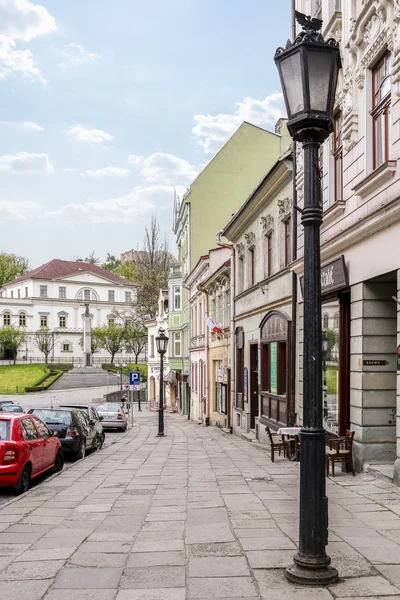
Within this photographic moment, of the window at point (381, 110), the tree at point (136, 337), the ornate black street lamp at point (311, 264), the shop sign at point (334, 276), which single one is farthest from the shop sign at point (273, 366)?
the tree at point (136, 337)

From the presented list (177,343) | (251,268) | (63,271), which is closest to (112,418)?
(251,268)

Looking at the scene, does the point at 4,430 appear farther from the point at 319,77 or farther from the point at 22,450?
the point at 319,77

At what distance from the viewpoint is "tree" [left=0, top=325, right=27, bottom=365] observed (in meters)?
93.4

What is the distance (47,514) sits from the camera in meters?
9.43

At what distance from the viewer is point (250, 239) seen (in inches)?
973

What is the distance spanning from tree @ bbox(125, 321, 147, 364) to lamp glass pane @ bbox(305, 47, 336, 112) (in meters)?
86.8

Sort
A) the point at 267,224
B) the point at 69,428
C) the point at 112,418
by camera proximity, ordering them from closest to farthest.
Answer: the point at 69,428
the point at 267,224
the point at 112,418

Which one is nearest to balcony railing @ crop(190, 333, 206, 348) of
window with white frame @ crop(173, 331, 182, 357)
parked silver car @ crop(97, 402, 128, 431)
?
parked silver car @ crop(97, 402, 128, 431)

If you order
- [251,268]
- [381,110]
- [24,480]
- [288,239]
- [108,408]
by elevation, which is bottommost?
[108,408]

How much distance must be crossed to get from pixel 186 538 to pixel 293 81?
4842 mm

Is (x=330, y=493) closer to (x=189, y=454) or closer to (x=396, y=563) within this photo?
(x=396, y=563)

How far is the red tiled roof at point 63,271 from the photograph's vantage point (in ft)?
353

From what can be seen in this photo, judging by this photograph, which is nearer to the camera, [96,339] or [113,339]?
[113,339]

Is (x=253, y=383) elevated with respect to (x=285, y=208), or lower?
lower
